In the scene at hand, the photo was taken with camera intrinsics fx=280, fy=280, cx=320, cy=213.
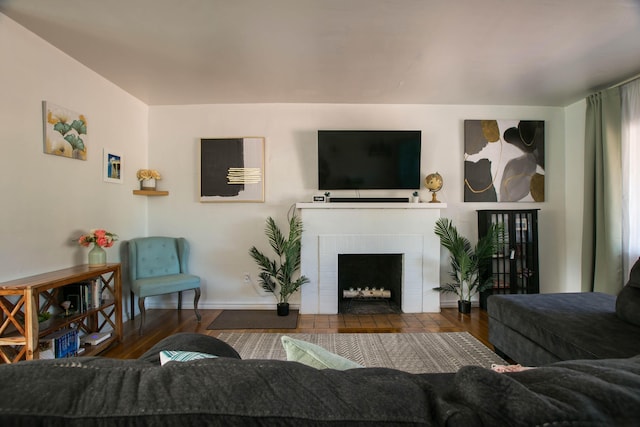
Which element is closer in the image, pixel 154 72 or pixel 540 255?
pixel 154 72

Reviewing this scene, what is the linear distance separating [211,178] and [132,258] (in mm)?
1245

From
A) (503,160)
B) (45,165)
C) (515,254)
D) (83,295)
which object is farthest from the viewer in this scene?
(503,160)

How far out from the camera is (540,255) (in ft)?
12.0

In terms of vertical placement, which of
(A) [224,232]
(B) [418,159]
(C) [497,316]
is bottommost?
(C) [497,316]

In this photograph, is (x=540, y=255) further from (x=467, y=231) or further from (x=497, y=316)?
(x=497, y=316)

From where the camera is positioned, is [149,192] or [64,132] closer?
[64,132]

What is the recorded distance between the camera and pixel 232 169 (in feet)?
11.6

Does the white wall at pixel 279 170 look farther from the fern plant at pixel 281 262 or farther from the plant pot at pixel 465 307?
the plant pot at pixel 465 307

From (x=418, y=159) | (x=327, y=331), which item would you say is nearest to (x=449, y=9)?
(x=418, y=159)

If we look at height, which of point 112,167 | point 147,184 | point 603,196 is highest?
point 112,167

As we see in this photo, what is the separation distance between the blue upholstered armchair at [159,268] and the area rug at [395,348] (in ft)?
2.35

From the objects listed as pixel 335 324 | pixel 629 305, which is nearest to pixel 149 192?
pixel 335 324

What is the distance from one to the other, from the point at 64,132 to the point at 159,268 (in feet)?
5.14

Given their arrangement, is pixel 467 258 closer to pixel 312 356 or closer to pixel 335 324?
pixel 335 324
